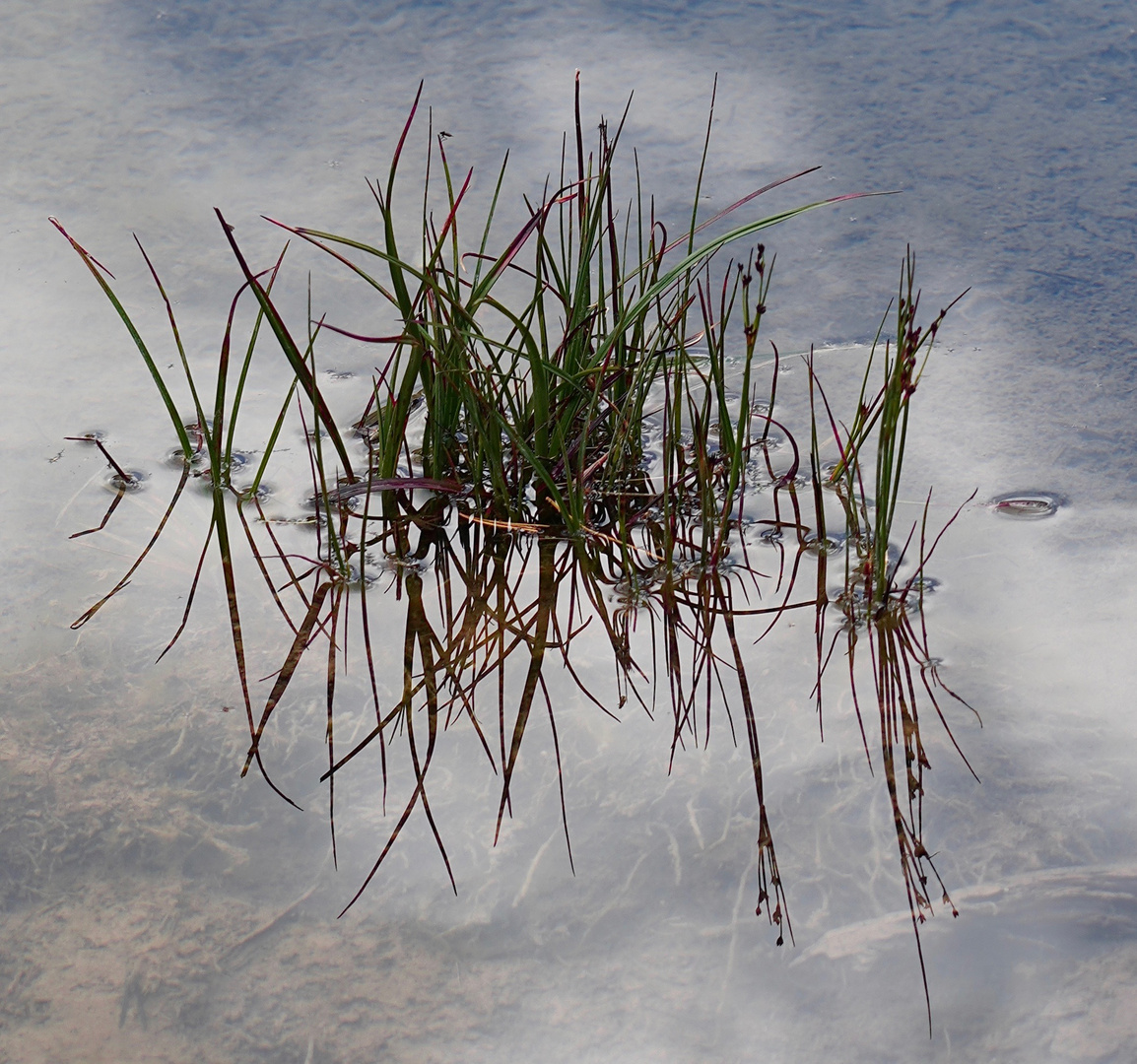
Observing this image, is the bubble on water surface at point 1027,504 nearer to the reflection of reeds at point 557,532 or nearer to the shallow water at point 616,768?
the shallow water at point 616,768

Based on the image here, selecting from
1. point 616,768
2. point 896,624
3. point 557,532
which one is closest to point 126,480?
point 557,532

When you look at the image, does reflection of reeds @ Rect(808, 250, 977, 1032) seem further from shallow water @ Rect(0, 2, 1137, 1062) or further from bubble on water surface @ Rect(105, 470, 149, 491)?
bubble on water surface @ Rect(105, 470, 149, 491)

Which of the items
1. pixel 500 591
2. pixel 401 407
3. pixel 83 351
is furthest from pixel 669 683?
pixel 83 351

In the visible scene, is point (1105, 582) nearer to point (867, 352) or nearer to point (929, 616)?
point (929, 616)

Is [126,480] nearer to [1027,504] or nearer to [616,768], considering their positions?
[616,768]

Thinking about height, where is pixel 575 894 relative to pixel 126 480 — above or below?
below

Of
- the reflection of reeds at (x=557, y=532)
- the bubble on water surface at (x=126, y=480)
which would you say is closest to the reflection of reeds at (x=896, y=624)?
the reflection of reeds at (x=557, y=532)
